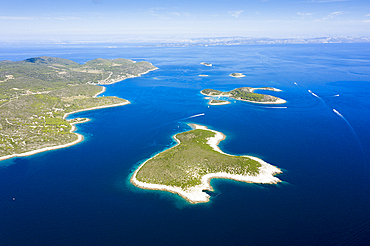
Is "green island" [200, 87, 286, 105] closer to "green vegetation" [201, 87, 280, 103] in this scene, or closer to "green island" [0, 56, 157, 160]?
"green vegetation" [201, 87, 280, 103]

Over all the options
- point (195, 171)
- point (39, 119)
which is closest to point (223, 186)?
point (195, 171)

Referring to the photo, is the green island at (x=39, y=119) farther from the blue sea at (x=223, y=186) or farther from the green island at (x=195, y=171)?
the green island at (x=195, y=171)

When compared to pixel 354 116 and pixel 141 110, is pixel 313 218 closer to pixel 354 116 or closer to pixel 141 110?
pixel 354 116

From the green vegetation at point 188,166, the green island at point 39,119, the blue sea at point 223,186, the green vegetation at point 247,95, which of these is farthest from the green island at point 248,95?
the green vegetation at point 188,166

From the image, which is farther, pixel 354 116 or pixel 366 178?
pixel 354 116

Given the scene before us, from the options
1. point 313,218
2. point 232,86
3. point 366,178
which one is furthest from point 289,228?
point 232,86

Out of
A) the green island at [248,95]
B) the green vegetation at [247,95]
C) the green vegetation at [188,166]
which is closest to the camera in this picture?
the green vegetation at [188,166]

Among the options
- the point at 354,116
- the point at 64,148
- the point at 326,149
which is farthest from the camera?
the point at 354,116

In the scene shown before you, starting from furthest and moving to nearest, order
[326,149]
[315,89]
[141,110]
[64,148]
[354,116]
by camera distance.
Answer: [315,89] < [141,110] < [354,116] < [64,148] < [326,149]

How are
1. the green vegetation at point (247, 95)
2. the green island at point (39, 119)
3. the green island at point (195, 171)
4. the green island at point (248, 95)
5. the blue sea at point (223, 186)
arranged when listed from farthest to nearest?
the green vegetation at point (247, 95)
the green island at point (248, 95)
the green island at point (39, 119)
the green island at point (195, 171)
the blue sea at point (223, 186)

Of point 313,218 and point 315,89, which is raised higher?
point 315,89
